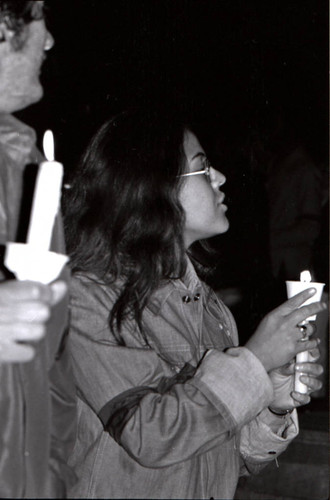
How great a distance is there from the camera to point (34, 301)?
3.55 ft

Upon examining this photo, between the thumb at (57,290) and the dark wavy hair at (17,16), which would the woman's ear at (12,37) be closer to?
the dark wavy hair at (17,16)

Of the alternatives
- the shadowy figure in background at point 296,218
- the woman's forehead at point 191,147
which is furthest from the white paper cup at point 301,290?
the shadowy figure in background at point 296,218

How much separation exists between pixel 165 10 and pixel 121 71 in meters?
0.40

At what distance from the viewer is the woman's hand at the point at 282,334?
1.77 metres

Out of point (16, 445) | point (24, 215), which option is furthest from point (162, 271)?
point (16, 445)

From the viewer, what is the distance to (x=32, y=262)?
105cm

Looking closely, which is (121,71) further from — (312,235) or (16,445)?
(16,445)

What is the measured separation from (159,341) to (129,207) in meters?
0.34

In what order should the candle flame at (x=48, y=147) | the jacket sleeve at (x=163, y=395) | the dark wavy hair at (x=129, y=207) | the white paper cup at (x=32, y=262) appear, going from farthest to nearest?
the dark wavy hair at (x=129, y=207) < the jacket sleeve at (x=163, y=395) < the candle flame at (x=48, y=147) < the white paper cup at (x=32, y=262)

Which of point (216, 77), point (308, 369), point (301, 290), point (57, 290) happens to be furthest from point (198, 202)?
point (216, 77)

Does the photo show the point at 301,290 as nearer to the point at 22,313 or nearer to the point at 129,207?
the point at 129,207

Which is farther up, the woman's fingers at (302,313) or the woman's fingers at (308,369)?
the woman's fingers at (302,313)

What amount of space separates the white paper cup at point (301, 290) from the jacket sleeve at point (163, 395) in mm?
236

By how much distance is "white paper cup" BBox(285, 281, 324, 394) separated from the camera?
1.87 metres
